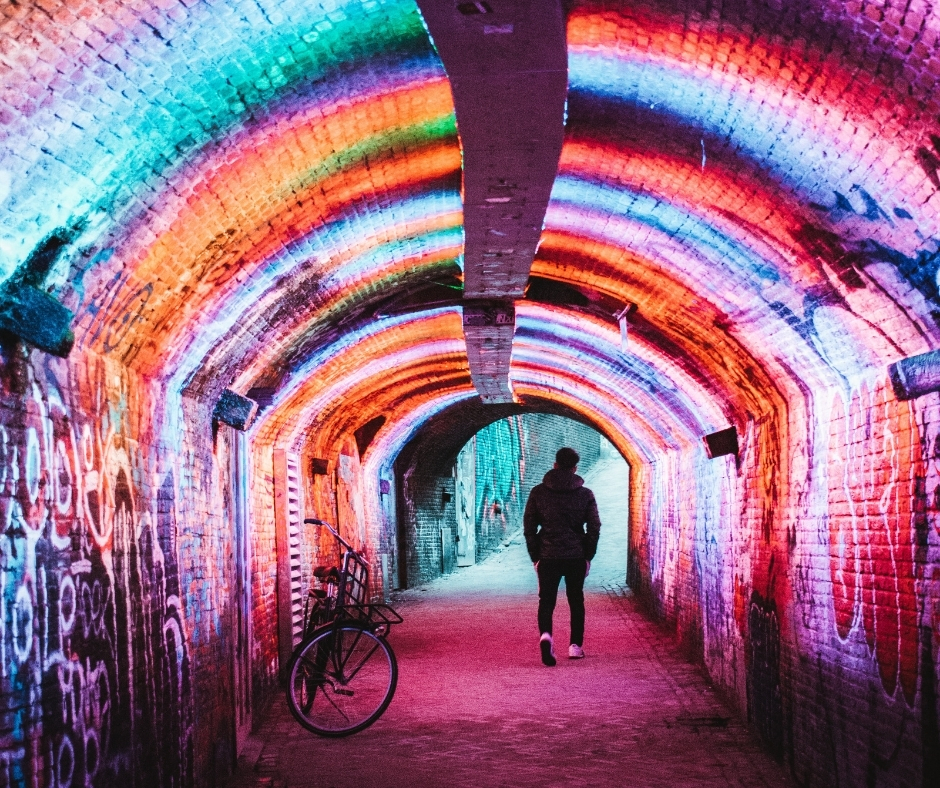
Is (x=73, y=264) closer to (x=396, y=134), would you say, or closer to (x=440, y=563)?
(x=396, y=134)

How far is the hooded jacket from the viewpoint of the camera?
1060cm

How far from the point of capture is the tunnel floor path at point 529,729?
6707mm

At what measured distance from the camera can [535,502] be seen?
1074 centimetres

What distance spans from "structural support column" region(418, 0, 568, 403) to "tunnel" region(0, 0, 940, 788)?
20 mm

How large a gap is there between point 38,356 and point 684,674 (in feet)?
24.2

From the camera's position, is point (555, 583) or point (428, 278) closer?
point (428, 278)

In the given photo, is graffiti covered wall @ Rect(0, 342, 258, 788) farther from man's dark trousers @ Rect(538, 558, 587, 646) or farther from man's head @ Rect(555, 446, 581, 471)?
man's head @ Rect(555, 446, 581, 471)

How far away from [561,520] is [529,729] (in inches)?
120

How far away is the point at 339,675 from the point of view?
8219mm

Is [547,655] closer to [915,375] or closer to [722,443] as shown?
[722,443]

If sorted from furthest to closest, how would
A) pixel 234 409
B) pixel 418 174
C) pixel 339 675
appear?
pixel 339 675 → pixel 234 409 → pixel 418 174

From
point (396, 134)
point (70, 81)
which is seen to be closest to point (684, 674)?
point (396, 134)

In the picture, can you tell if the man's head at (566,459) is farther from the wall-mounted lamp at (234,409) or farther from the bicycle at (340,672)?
the wall-mounted lamp at (234,409)

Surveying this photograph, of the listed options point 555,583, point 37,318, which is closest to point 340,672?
point 555,583
